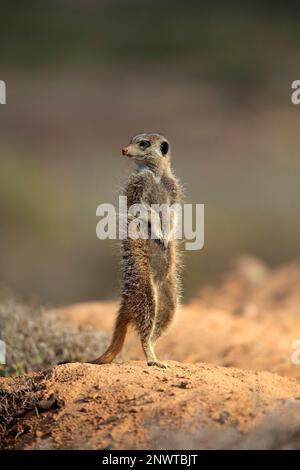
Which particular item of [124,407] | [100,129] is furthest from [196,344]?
[100,129]

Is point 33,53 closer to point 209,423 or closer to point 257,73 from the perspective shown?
point 257,73

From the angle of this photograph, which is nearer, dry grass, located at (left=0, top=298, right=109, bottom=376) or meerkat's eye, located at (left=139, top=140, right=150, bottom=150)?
Result: meerkat's eye, located at (left=139, top=140, right=150, bottom=150)

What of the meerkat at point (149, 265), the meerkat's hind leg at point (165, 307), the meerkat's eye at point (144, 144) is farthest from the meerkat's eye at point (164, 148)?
the meerkat's hind leg at point (165, 307)

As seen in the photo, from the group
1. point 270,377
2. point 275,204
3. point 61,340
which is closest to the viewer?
point 270,377

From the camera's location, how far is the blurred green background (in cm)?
1878

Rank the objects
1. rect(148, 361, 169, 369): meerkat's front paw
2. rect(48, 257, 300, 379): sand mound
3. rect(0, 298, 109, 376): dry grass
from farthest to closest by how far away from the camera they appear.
Result: rect(48, 257, 300, 379): sand mound, rect(0, 298, 109, 376): dry grass, rect(148, 361, 169, 369): meerkat's front paw

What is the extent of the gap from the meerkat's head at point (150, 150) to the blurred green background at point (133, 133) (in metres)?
8.89

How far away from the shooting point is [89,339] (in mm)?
8242

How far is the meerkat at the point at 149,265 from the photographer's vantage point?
6.30m

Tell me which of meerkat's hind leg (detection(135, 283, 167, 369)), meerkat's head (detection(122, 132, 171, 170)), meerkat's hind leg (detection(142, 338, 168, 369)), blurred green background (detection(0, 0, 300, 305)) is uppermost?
blurred green background (detection(0, 0, 300, 305))

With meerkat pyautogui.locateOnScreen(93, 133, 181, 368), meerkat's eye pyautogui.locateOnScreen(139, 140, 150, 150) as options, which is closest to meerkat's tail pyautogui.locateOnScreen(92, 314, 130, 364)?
meerkat pyautogui.locateOnScreen(93, 133, 181, 368)

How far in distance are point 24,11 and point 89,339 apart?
1951cm

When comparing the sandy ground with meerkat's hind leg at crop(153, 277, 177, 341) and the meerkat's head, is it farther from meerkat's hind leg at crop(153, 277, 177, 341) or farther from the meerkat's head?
the meerkat's head

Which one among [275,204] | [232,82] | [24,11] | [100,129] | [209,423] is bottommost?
[209,423]
